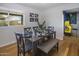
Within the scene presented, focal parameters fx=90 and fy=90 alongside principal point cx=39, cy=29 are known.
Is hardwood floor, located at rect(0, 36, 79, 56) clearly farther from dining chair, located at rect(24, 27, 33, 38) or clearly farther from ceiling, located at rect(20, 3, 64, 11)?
ceiling, located at rect(20, 3, 64, 11)

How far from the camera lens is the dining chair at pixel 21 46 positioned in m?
1.67

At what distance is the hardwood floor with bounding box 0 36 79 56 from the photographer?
1641 millimetres

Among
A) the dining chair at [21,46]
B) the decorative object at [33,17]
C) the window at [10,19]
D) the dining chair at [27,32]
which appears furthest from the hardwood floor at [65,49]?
the decorative object at [33,17]

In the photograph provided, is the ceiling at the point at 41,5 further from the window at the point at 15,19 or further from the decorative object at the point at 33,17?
the window at the point at 15,19

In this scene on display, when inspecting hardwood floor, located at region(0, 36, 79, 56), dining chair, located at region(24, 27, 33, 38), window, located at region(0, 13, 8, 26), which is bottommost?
hardwood floor, located at region(0, 36, 79, 56)

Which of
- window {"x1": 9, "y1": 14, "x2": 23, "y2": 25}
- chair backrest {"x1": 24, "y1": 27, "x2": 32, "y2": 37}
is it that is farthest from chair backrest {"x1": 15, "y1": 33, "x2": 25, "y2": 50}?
window {"x1": 9, "y1": 14, "x2": 23, "y2": 25}

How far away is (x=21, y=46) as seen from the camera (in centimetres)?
171

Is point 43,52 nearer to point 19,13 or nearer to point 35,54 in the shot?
point 35,54

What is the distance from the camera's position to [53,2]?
1611 millimetres

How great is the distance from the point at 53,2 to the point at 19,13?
641 mm

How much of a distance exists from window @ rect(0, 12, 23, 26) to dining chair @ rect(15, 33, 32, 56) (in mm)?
224

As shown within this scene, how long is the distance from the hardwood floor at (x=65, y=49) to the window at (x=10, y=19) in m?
0.41

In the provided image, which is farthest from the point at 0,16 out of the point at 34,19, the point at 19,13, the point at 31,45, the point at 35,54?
the point at 35,54

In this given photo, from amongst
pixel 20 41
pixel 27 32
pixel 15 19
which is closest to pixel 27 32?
pixel 27 32
